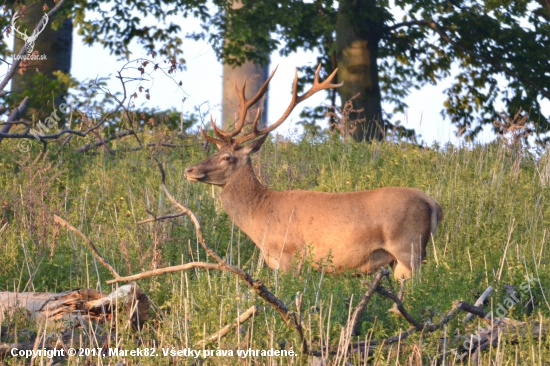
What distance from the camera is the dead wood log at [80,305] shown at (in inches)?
220

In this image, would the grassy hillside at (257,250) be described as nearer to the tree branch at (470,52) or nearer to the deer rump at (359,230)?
the deer rump at (359,230)

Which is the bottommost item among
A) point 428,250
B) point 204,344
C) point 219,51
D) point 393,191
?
point 204,344

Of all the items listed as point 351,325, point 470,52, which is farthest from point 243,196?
point 470,52

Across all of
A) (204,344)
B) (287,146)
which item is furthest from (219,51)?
(204,344)

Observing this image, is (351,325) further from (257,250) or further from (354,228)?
(257,250)

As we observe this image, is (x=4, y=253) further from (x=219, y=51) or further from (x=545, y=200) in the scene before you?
(x=219, y=51)

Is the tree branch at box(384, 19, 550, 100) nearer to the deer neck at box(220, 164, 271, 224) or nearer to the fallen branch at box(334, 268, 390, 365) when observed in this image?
the deer neck at box(220, 164, 271, 224)

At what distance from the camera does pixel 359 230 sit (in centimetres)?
733

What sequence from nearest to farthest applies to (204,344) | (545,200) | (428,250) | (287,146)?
(204,344) → (428,250) → (545,200) → (287,146)

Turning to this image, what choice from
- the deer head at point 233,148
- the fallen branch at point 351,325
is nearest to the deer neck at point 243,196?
the deer head at point 233,148

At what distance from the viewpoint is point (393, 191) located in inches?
294

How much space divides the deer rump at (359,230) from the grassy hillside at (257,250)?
0.21 m

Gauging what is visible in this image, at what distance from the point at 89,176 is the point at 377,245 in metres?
4.39

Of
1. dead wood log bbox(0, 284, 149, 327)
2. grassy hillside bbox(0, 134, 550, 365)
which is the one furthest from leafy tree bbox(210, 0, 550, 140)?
dead wood log bbox(0, 284, 149, 327)
